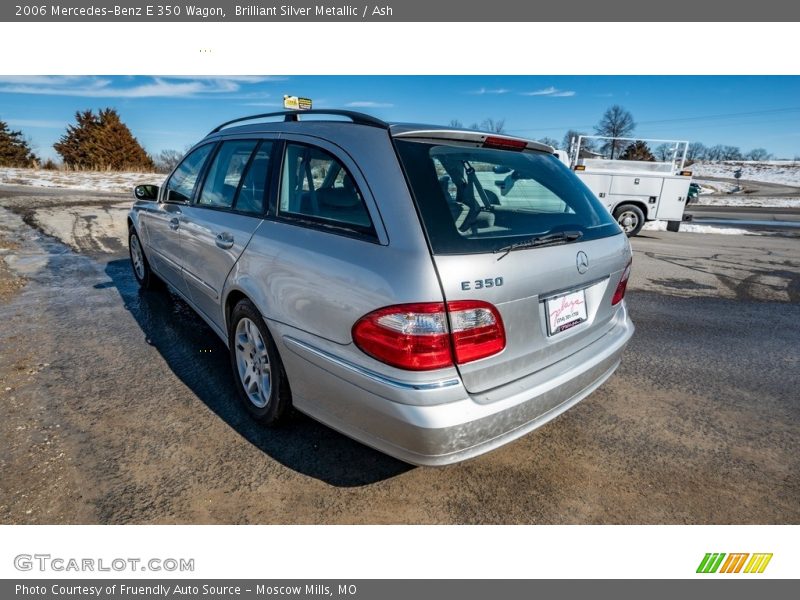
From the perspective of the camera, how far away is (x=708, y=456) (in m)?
2.55

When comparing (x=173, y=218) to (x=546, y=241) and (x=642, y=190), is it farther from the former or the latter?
(x=642, y=190)

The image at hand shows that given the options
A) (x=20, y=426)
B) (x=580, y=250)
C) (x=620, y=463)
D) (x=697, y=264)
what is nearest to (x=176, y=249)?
(x=20, y=426)

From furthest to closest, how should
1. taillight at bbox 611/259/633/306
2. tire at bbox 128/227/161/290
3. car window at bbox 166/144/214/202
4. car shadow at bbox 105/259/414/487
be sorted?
tire at bbox 128/227/161/290 → car window at bbox 166/144/214/202 → taillight at bbox 611/259/633/306 → car shadow at bbox 105/259/414/487

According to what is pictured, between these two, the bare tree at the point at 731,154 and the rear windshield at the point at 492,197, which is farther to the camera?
the bare tree at the point at 731,154

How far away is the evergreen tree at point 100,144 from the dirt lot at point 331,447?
1520 inches

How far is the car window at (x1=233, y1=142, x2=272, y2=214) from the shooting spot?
8.94ft

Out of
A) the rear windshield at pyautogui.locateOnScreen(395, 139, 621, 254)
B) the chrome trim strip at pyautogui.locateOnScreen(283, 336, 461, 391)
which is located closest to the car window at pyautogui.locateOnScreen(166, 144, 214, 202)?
the rear windshield at pyautogui.locateOnScreen(395, 139, 621, 254)

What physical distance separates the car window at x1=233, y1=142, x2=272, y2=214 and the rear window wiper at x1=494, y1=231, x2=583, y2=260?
59.9 inches

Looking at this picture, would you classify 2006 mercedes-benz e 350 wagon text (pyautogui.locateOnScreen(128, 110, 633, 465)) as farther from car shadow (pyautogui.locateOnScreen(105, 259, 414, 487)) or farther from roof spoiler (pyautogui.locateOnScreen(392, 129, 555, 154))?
car shadow (pyautogui.locateOnScreen(105, 259, 414, 487))

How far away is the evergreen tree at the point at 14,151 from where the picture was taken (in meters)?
33.3

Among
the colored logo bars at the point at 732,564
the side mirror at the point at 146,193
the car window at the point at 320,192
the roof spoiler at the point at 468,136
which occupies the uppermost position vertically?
the roof spoiler at the point at 468,136

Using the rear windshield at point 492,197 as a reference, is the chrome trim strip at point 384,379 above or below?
below

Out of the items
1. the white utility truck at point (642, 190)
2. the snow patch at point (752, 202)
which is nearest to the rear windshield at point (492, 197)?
the white utility truck at point (642, 190)

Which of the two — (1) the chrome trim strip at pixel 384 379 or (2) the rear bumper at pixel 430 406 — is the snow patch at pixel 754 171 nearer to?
(2) the rear bumper at pixel 430 406
